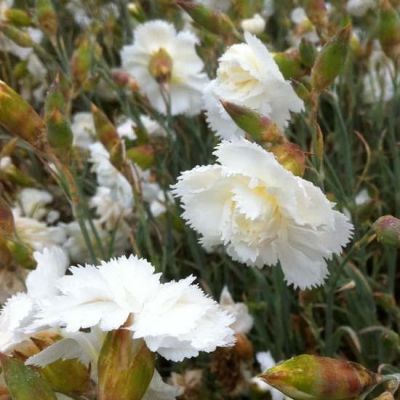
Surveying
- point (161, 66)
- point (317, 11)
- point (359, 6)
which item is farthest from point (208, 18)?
point (359, 6)

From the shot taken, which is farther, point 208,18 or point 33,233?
point 33,233

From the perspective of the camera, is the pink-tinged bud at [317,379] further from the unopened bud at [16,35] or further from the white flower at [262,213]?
the unopened bud at [16,35]

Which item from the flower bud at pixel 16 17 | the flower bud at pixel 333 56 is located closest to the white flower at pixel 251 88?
the flower bud at pixel 333 56

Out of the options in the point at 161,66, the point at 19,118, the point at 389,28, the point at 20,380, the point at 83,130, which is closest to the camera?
the point at 20,380

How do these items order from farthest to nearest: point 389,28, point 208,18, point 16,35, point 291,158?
point 16,35, point 208,18, point 389,28, point 291,158

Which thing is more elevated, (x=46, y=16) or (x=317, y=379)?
(x=46, y=16)

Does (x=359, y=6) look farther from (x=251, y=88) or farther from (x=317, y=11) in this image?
(x=251, y=88)
